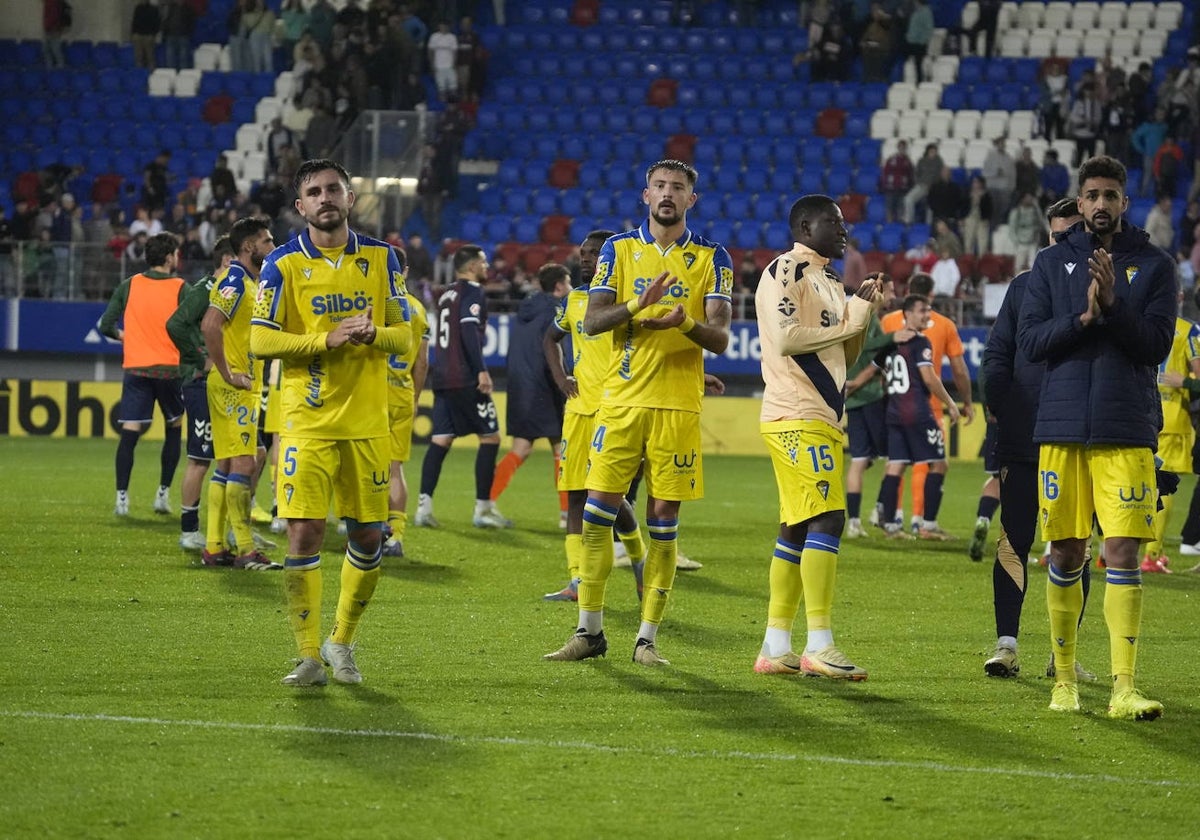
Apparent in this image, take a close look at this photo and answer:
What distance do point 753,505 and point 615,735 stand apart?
1094 cm

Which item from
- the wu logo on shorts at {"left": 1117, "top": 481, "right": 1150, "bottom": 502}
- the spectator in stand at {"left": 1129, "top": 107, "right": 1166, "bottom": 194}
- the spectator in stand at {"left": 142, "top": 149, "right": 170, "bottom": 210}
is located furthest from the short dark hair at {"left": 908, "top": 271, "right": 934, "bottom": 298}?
the spectator in stand at {"left": 142, "top": 149, "right": 170, "bottom": 210}

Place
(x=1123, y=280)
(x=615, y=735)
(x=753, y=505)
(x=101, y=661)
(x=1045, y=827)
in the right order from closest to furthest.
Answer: (x=1045, y=827) < (x=615, y=735) < (x=1123, y=280) < (x=101, y=661) < (x=753, y=505)

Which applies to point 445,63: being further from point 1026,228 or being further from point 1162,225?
point 1162,225

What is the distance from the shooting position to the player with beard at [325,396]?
721cm

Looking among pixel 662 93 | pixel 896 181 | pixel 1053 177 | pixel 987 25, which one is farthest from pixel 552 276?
pixel 987 25

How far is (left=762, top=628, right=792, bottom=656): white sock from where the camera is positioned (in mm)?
7840

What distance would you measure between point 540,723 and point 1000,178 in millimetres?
23118

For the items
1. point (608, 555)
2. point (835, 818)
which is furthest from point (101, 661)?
point (835, 818)

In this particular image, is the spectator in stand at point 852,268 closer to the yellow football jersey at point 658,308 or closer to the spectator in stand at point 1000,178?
the spectator in stand at point 1000,178

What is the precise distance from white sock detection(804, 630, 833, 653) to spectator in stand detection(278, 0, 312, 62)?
26.7 meters

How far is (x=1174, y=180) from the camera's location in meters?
27.9

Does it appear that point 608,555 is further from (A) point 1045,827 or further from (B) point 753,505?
(B) point 753,505

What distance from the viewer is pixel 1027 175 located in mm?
27328

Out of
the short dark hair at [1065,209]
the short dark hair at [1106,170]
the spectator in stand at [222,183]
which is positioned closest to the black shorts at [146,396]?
the short dark hair at [1065,209]
